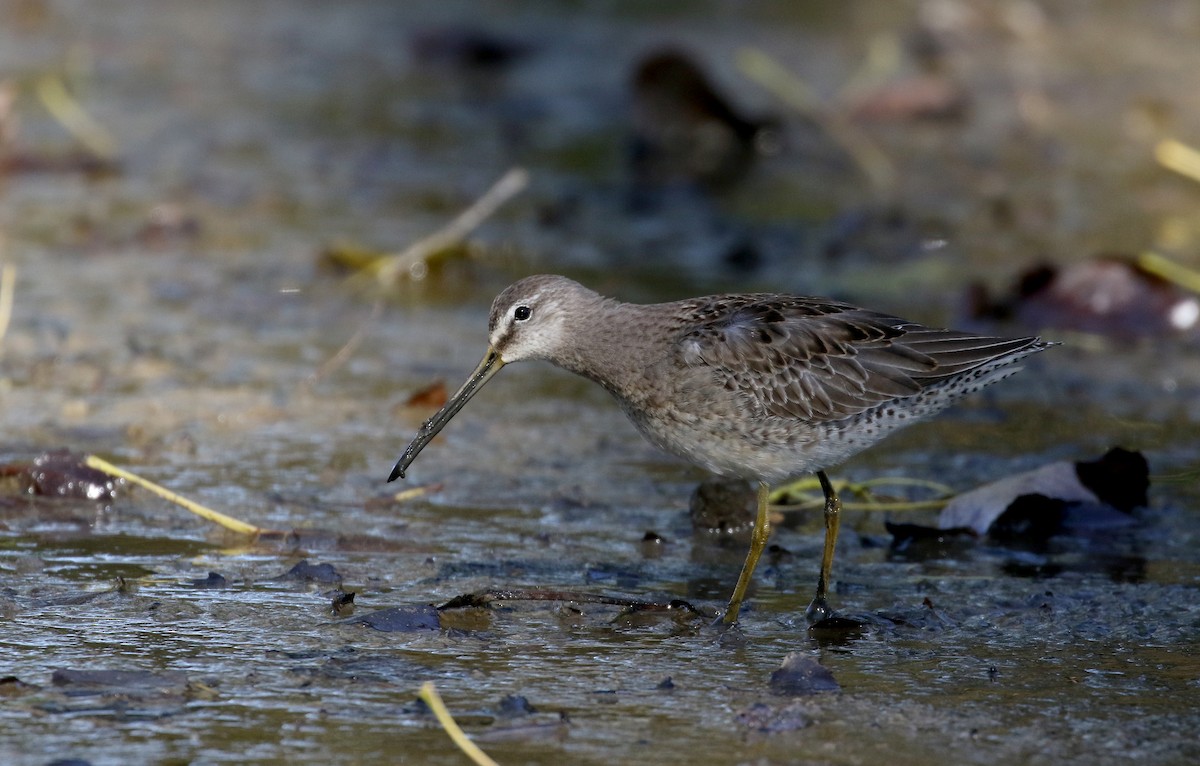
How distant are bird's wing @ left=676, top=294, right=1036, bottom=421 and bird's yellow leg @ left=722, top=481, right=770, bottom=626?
0.27m

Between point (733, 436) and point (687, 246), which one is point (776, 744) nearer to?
point (733, 436)

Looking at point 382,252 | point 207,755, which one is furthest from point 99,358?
point 207,755

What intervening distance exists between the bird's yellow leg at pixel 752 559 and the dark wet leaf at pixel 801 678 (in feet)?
1.65

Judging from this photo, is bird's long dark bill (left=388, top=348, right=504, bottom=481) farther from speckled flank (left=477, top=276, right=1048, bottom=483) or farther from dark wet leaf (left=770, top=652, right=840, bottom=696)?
dark wet leaf (left=770, top=652, right=840, bottom=696)

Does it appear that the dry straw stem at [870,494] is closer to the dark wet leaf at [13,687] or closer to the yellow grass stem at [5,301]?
the dark wet leaf at [13,687]

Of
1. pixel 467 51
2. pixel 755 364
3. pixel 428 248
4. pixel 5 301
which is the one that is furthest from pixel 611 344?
pixel 467 51

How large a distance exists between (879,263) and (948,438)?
2.58 metres

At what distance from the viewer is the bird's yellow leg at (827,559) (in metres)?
4.52

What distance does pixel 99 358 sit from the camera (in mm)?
6859

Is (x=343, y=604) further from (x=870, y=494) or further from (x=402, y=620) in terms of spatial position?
(x=870, y=494)

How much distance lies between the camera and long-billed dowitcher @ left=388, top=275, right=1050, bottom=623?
484 centimetres

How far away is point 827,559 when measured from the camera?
477 cm

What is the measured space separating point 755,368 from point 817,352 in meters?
0.26

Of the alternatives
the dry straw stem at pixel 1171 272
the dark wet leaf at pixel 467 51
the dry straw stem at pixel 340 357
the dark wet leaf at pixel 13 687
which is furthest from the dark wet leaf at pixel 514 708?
the dark wet leaf at pixel 467 51
